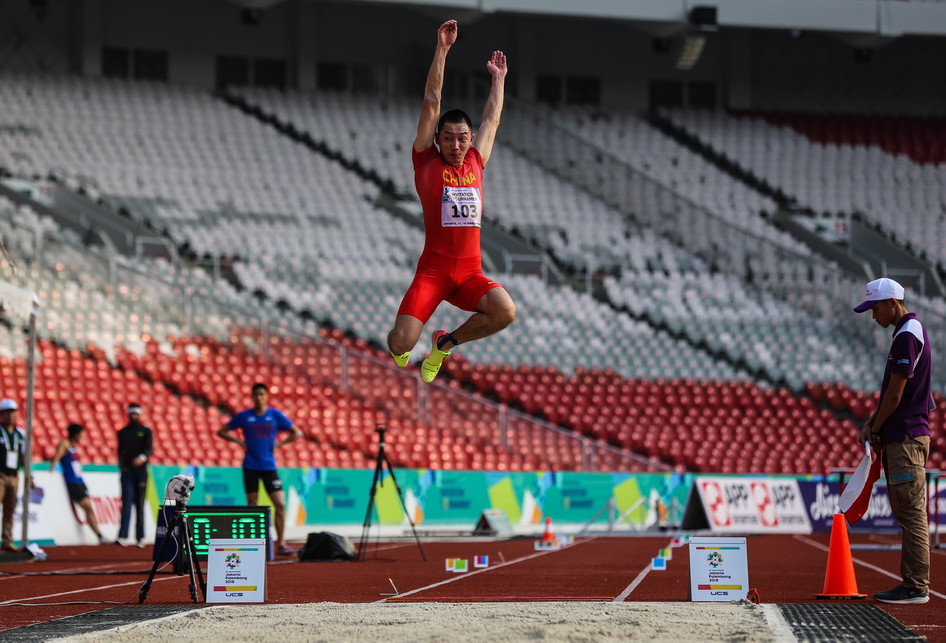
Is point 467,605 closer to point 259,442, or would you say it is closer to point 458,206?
point 458,206

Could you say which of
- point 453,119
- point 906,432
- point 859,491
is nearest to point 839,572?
point 859,491

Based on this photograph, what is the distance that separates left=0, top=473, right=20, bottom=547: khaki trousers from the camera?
15.4 metres

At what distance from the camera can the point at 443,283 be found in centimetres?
902

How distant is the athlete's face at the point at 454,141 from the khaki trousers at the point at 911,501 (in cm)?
353

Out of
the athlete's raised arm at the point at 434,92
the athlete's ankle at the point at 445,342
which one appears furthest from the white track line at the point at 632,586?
the athlete's raised arm at the point at 434,92

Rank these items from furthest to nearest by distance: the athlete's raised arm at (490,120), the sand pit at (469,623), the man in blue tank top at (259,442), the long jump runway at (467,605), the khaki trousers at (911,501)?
1. the man in blue tank top at (259,442)
2. the athlete's raised arm at (490,120)
3. the khaki trousers at (911,501)
4. the long jump runway at (467,605)
5. the sand pit at (469,623)

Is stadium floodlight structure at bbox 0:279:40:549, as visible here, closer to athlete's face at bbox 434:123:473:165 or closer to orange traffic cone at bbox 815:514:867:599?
athlete's face at bbox 434:123:473:165

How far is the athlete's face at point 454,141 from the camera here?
9016 millimetres

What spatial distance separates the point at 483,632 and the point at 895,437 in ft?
12.3

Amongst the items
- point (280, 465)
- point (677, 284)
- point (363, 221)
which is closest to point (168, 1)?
point (363, 221)

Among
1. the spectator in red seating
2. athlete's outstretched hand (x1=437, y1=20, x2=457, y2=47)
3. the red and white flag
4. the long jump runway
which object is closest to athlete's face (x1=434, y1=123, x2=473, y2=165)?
athlete's outstretched hand (x1=437, y1=20, x2=457, y2=47)

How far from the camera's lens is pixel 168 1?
35938 mm

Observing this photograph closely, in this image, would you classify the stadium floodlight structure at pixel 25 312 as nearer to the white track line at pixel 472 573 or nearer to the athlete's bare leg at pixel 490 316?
the white track line at pixel 472 573

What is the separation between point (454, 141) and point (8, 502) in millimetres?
9080
